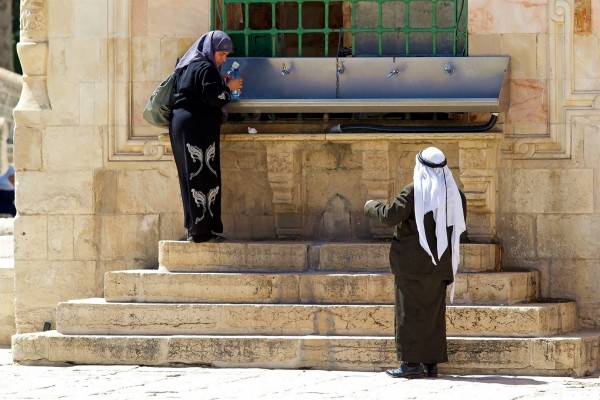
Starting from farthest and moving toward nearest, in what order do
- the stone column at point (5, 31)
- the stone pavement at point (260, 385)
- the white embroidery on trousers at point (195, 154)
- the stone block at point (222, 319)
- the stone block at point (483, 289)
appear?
the stone column at point (5, 31), the white embroidery on trousers at point (195, 154), the stone block at point (483, 289), the stone block at point (222, 319), the stone pavement at point (260, 385)

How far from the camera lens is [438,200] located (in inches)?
388

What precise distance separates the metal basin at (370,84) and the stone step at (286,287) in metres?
1.28

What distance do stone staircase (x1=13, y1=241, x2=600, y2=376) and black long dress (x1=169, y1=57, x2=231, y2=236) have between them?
244 mm

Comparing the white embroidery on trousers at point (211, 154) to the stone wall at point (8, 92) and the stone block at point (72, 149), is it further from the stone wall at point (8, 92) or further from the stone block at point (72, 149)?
the stone wall at point (8, 92)

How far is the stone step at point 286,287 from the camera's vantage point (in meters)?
10.6

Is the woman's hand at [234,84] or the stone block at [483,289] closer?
the stone block at [483,289]

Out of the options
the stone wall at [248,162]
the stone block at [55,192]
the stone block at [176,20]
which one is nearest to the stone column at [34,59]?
the stone wall at [248,162]

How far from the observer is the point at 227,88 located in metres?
11.1

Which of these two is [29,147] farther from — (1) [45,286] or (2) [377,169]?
(2) [377,169]

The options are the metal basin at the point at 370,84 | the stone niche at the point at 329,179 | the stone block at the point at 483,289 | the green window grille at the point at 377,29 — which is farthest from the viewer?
the green window grille at the point at 377,29

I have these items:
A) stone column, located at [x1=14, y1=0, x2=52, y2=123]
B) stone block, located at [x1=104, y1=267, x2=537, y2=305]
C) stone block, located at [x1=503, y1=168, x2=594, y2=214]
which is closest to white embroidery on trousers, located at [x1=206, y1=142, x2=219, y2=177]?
stone block, located at [x1=104, y1=267, x2=537, y2=305]

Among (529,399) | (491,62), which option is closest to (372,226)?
(491,62)

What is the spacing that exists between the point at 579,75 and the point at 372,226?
6.17 feet

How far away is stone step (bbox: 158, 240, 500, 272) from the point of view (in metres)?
11.0
